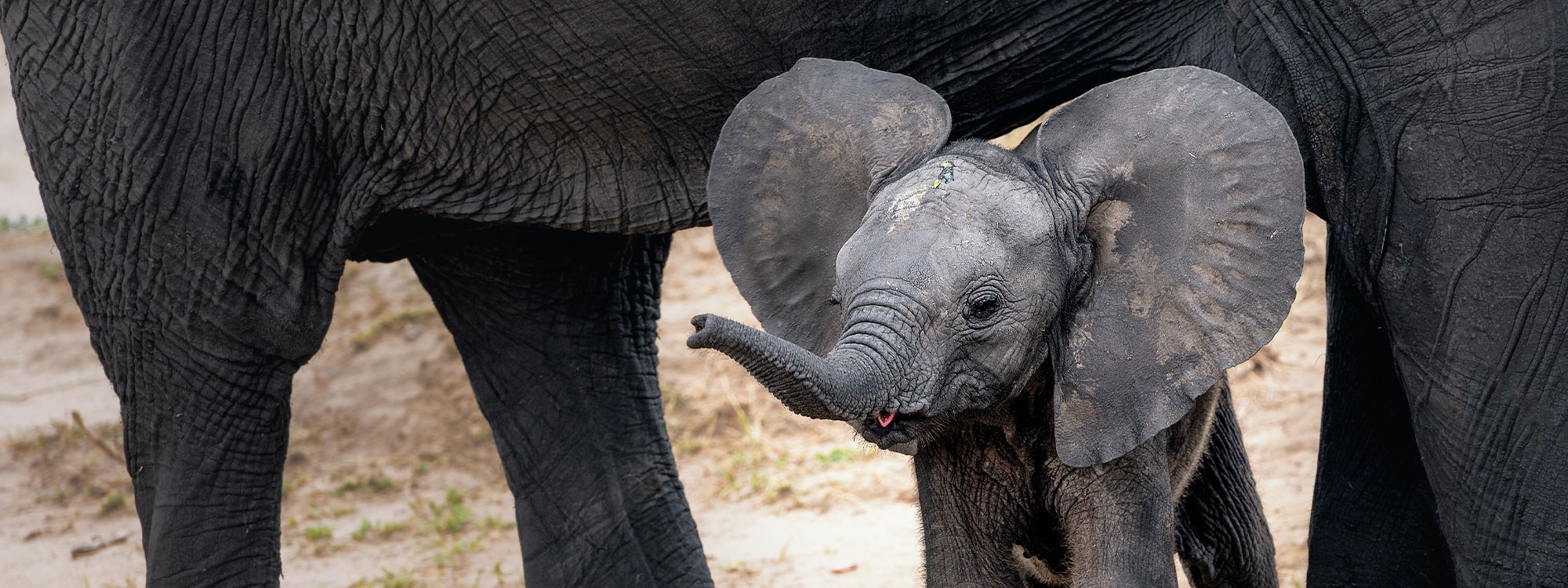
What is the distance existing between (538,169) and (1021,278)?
3.75ft

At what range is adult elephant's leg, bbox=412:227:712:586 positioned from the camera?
382 centimetres

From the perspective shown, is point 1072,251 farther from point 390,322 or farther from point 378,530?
point 390,322

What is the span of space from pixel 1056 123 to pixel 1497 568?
3.11 feet

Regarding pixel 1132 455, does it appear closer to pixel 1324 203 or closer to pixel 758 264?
pixel 1324 203

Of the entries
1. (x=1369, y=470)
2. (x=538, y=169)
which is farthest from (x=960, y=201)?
(x=1369, y=470)

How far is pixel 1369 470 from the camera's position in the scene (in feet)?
10.5

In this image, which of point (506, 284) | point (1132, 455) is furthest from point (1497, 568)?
point (506, 284)

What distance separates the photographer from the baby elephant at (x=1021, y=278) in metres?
2.39

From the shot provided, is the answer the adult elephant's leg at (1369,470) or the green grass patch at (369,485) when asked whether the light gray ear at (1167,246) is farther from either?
the green grass patch at (369,485)

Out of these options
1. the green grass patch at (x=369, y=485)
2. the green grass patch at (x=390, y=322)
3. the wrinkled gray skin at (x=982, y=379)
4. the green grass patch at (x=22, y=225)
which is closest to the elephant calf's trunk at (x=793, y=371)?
the wrinkled gray skin at (x=982, y=379)

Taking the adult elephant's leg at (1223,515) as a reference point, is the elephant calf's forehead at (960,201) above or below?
above

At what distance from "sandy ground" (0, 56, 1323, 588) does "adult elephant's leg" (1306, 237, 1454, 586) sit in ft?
3.05

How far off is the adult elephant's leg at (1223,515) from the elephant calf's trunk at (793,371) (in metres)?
1.23

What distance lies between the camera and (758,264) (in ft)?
9.14
